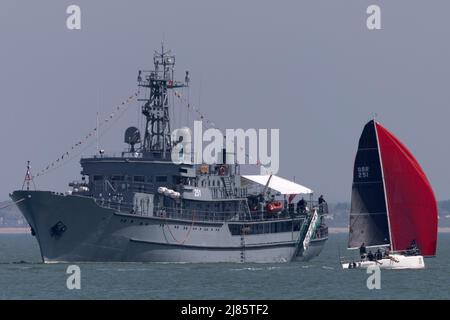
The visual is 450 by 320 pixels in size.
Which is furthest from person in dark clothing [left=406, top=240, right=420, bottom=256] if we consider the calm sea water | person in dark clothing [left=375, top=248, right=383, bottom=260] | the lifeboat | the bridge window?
the bridge window

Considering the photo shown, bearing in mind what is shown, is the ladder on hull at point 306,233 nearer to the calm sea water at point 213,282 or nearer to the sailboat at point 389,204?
the calm sea water at point 213,282

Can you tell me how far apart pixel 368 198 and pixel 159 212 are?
12.6 m

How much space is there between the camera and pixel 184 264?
80.1 meters

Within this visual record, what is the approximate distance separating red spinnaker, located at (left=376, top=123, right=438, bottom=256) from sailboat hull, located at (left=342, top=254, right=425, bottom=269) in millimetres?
896

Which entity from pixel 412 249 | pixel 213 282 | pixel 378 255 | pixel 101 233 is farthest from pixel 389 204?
pixel 101 233

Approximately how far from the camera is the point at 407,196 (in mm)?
77750

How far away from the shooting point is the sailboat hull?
249ft

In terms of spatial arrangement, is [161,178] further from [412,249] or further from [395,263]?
[412,249]

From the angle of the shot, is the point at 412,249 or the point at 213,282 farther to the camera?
the point at 412,249

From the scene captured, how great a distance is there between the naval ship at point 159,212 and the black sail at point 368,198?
9423 millimetres

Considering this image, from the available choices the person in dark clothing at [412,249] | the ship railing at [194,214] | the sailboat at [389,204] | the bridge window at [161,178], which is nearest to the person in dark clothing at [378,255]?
the sailboat at [389,204]

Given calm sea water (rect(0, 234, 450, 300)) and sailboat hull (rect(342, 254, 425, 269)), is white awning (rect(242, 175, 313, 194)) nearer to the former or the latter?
calm sea water (rect(0, 234, 450, 300))

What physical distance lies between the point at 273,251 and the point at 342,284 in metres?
19.0
